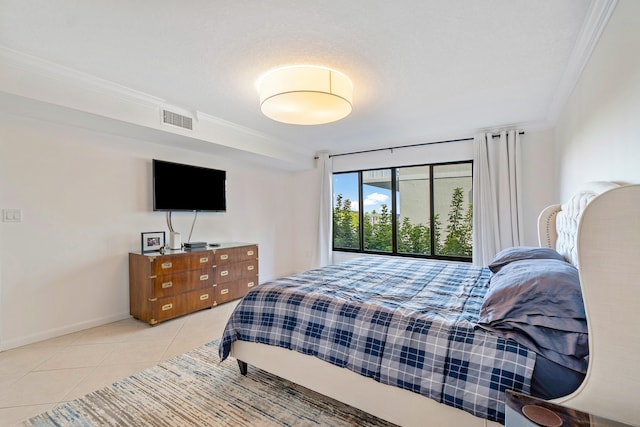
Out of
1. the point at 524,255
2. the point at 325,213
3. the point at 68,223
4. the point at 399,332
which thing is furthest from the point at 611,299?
the point at 325,213

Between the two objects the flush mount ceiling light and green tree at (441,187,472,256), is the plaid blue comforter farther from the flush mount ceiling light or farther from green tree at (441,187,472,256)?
green tree at (441,187,472,256)

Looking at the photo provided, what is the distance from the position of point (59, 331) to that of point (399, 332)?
11.4 feet

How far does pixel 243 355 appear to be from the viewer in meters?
2.16

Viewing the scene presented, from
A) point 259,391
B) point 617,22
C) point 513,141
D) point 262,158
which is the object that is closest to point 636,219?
point 617,22

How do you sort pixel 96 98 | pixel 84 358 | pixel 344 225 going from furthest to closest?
pixel 344 225
pixel 96 98
pixel 84 358

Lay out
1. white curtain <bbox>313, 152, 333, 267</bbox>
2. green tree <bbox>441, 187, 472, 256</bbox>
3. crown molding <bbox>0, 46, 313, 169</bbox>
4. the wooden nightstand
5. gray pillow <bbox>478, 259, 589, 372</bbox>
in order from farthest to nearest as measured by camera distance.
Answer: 1. white curtain <bbox>313, 152, 333, 267</bbox>
2. green tree <bbox>441, 187, 472, 256</bbox>
3. crown molding <bbox>0, 46, 313, 169</bbox>
4. gray pillow <bbox>478, 259, 589, 372</bbox>
5. the wooden nightstand

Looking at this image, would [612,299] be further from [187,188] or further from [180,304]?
[187,188]

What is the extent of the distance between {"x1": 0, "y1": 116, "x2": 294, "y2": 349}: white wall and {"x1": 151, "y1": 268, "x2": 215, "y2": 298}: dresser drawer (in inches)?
23.5

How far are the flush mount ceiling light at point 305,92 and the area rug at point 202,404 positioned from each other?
2220 millimetres

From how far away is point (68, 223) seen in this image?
3.06m

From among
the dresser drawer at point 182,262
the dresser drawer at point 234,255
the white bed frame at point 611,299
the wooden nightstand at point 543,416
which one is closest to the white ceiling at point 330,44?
the white bed frame at point 611,299

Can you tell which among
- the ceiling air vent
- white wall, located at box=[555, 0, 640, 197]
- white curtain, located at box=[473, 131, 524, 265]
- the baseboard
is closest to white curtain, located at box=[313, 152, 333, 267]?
white curtain, located at box=[473, 131, 524, 265]

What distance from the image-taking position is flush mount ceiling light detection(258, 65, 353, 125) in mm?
2324

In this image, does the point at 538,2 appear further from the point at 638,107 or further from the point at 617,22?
the point at 638,107
